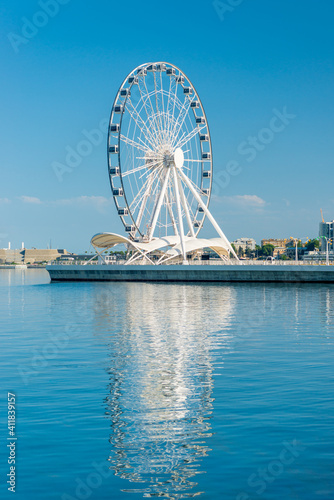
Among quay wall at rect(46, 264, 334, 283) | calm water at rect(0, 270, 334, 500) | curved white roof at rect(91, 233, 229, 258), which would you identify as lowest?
calm water at rect(0, 270, 334, 500)

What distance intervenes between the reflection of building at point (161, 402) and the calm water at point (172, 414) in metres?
0.03

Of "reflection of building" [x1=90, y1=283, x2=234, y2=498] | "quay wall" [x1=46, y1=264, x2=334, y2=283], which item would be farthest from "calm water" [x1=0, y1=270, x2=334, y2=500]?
"quay wall" [x1=46, y1=264, x2=334, y2=283]

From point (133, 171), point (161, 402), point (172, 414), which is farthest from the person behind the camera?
point (133, 171)

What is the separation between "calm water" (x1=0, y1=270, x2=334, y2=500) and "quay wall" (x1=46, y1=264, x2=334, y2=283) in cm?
5018

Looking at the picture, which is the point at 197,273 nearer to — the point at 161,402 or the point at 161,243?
the point at 161,243

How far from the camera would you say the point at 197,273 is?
8362 centimetres

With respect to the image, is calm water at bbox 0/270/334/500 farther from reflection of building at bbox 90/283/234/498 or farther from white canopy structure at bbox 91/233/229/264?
white canopy structure at bbox 91/233/229/264

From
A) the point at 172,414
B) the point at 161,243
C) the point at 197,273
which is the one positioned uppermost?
the point at 161,243

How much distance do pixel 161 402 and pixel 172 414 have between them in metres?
1.03

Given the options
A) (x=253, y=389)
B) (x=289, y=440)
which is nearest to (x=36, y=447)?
(x=289, y=440)

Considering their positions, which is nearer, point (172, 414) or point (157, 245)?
point (172, 414)

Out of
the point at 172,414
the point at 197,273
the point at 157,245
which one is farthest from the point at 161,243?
the point at 172,414

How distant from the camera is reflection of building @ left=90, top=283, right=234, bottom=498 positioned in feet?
33.8

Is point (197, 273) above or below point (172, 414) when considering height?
above
